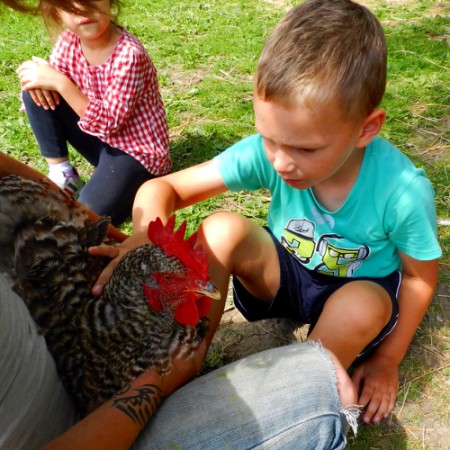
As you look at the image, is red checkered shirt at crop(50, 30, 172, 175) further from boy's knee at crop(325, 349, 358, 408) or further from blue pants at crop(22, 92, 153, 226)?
boy's knee at crop(325, 349, 358, 408)

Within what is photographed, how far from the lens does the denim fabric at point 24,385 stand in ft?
3.82

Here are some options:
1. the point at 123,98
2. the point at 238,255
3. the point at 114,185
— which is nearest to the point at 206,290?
the point at 238,255

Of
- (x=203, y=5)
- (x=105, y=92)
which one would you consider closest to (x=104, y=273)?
(x=105, y=92)

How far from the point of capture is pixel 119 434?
1.29m

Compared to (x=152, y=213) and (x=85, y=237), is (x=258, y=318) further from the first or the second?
(x=85, y=237)

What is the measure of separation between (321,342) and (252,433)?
0.44 metres

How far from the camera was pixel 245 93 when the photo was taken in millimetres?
3695

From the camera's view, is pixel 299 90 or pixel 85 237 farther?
pixel 85 237

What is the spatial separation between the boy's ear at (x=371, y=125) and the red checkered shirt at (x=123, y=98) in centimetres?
147

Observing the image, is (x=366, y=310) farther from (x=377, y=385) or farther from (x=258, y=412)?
(x=258, y=412)

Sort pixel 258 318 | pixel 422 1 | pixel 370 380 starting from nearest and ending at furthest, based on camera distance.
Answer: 1. pixel 370 380
2. pixel 258 318
3. pixel 422 1

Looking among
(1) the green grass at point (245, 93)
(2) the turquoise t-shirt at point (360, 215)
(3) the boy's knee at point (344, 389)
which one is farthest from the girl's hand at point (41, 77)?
(3) the boy's knee at point (344, 389)

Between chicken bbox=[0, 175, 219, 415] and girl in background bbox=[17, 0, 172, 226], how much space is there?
113 centimetres

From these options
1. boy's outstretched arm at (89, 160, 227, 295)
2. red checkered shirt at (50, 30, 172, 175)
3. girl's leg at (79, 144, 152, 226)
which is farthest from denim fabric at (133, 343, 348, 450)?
red checkered shirt at (50, 30, 172, 175)
